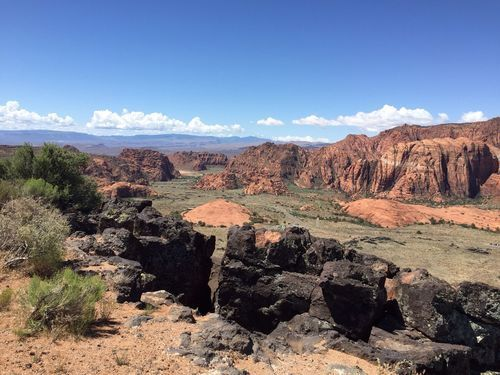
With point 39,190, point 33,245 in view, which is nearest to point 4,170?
point 39,190

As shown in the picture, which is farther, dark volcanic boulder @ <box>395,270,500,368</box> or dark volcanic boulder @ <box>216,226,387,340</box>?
dark volcanic boulder @ <box>216,226,387,340</box>

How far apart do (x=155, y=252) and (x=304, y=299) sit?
847 cm

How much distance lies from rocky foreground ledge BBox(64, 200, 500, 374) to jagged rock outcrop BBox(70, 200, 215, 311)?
0.18 ft

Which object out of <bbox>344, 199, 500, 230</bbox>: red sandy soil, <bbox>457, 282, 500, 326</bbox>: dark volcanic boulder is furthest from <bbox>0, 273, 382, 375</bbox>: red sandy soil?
<bbox>344, 199, 500, 230</bbox>: red sandy soil

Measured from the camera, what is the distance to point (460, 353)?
529 inches

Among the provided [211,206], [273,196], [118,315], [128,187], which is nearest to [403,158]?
[273,196]

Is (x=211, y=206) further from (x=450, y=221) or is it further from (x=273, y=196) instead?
(x=450, y=221)

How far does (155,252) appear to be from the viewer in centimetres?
2094

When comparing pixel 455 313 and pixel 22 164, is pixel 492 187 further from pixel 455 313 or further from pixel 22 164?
pixel 22 164

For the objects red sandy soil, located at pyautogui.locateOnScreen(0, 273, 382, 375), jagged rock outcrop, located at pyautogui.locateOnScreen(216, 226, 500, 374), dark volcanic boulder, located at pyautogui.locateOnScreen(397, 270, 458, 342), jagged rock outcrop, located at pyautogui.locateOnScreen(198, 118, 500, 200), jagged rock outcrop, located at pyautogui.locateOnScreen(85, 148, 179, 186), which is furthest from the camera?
jagged rock outcrop, located at pyautogui.locateOnScreen(85, 148, 179, 186)

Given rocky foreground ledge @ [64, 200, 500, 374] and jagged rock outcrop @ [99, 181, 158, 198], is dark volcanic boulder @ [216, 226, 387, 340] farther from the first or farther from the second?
jagged rock outcrop @ [99, 181, 158, 198]

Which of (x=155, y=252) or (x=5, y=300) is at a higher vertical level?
(x=5, y=300)

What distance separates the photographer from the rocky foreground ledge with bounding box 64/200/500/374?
1237cm

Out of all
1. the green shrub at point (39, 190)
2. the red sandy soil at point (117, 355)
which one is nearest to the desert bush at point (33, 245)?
the red sandy soil at point (117, 355)
